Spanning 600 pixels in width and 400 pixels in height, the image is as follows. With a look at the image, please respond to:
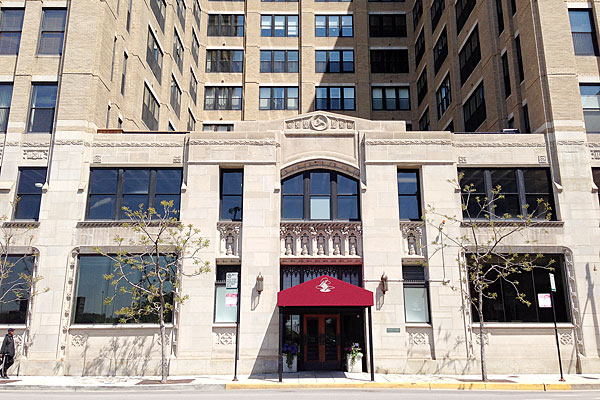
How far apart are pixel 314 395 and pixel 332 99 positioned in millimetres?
29716

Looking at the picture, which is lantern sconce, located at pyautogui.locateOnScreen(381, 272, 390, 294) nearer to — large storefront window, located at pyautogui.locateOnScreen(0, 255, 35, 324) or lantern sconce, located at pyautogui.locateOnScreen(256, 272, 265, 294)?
lantern sconce, located at pyautogui.locateOnScreen(256, 272, 265, 294)

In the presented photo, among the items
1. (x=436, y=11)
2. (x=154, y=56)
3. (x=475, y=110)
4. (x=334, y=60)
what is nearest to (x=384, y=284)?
(x=475, y=110)

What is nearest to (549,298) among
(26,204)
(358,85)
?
(26,204)

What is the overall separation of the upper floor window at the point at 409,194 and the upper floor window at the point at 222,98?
74.1 feet

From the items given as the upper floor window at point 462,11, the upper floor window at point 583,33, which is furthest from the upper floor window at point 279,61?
the upper floor window at point 583,33

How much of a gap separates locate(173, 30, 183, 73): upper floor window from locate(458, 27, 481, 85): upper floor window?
19.8 m

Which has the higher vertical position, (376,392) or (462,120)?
(462,120)

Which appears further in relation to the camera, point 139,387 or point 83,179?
point 83,179

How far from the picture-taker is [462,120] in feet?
102

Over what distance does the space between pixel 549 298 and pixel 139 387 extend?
15.3 meters

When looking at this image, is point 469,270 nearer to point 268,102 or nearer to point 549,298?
point 549,298

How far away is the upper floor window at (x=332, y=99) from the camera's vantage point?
134 ft

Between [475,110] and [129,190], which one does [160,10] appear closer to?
[129,190]

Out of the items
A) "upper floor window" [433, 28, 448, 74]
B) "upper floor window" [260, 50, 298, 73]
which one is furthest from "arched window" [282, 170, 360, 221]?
"upper floor window" [260, 50, 298, 73]
